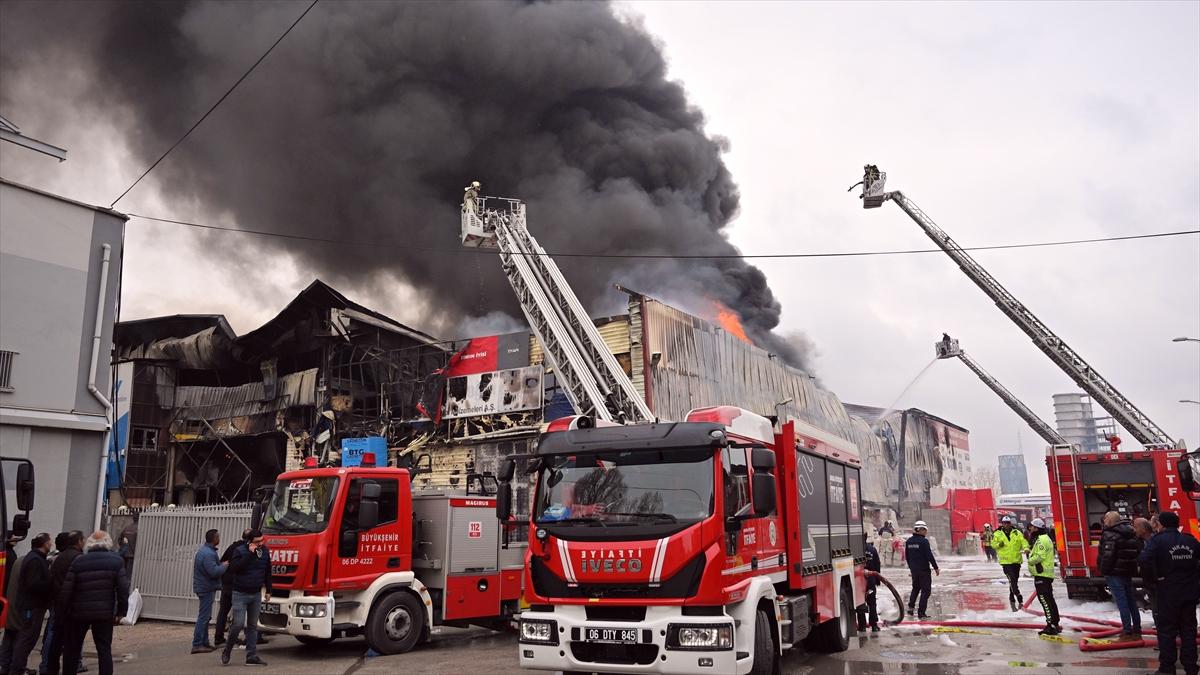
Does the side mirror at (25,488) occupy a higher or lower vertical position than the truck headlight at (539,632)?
higher

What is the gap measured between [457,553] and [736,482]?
17.5 feet

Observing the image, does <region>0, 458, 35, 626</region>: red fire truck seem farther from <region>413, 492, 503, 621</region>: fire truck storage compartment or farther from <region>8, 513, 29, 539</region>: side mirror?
<region>413, 492, 503, 621</region>: fire truck storage compartment

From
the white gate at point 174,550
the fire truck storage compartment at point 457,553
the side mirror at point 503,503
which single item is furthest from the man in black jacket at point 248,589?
the white gate at point 174,550

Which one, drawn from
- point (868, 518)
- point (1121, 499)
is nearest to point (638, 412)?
point (1121, 499)

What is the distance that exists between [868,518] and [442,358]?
20.8m

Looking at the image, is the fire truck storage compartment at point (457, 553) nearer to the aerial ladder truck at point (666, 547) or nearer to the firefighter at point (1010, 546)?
the aerial ladder truck at point (666, 547)

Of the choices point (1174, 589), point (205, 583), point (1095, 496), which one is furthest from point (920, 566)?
point (205, 583)

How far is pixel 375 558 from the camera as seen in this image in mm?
10141

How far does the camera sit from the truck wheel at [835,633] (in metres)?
9.66

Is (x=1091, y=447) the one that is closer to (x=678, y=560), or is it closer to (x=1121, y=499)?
(x=1121, y=499)

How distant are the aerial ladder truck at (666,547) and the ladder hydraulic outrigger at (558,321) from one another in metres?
12.2

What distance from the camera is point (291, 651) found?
10.6 m

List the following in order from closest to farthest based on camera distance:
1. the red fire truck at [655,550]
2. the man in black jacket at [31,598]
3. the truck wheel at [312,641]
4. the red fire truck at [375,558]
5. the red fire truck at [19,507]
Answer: the red fire truck at [655,550] < the red fire truck at [19,507] < the man in black jacket at [31,598] < the red fire truck at [375,558] < the truck wheel at [312,641]

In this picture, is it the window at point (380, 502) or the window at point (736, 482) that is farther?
the window at point (380, 502)
